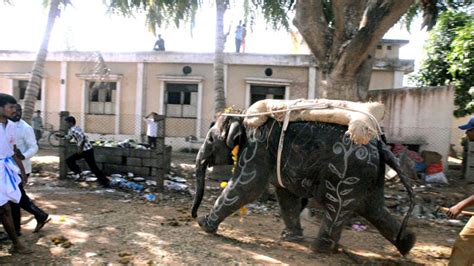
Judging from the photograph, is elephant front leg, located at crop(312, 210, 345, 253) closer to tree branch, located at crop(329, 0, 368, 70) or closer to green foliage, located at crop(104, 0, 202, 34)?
tree branch, located at crop(329, 0, 368, 70)

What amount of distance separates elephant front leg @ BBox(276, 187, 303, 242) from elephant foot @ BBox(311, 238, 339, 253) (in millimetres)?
695

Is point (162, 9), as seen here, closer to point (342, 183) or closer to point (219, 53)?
point (219, 53)

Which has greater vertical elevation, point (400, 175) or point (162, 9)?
point (162, 9)

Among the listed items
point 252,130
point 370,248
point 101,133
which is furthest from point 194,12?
point 370,248

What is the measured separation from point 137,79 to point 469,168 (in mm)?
11984

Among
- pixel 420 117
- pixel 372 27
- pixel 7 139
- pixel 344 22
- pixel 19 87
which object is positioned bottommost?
pixel 7 139

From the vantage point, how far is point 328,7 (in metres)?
12.5

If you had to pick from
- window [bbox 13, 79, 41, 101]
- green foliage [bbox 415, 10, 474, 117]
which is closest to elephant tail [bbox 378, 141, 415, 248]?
green foliage [bbox 415, 10, 474, 117]

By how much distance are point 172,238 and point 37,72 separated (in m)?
8.48

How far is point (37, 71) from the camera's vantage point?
37.3ft

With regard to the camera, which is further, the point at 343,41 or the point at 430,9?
the point at 430,9

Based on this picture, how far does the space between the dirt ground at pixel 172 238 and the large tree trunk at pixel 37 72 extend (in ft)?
15.0

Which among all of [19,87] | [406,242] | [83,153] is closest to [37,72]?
[83,153]

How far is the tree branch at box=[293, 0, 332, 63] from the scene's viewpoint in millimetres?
6656
